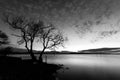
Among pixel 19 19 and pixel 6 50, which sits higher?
pixel 19 19

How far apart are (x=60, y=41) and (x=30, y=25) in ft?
31.9

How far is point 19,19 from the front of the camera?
67.6ft

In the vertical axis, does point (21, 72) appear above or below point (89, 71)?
above

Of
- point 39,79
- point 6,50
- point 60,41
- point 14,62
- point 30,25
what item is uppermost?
point 30,25

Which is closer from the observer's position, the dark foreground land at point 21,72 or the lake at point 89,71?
the dark foreground land at point 21,72

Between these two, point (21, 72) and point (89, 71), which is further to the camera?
point (89, 71)

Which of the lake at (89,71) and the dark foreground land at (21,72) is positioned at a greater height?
the dark foreground land at (21,72)

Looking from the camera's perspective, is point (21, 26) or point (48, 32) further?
point (48, 32)

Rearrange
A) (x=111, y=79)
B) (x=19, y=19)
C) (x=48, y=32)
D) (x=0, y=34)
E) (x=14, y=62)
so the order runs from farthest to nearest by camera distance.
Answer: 1. (x=0, y=34)
2. (x=48, y=32)
3. (x=19, y=19)
4. (x=14, y=62)
5. (x=111, y=79)

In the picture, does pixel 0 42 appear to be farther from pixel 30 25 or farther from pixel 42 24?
pixel 42 24

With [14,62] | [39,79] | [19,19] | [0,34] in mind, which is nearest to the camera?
[39,79]

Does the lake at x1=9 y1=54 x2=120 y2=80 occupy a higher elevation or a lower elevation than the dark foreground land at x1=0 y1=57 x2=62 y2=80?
lower

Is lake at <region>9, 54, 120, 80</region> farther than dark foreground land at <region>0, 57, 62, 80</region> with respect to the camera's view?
Yes

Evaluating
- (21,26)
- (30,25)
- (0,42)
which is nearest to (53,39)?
(30,25)
